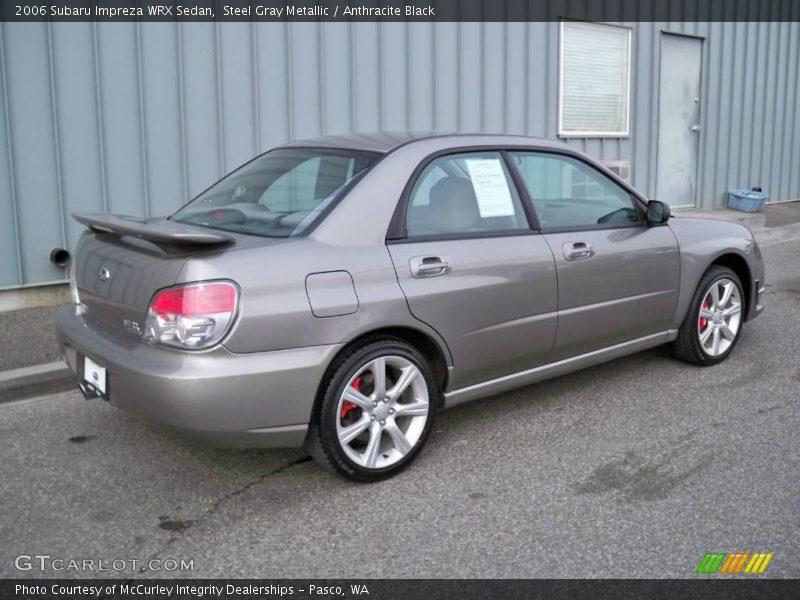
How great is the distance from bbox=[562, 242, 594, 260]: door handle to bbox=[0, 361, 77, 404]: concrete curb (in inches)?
119

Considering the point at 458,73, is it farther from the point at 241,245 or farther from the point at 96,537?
the point at 96,537

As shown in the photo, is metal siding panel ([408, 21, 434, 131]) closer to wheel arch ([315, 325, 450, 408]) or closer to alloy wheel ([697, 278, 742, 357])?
alloy wheel ([697, 278, 742, 357])

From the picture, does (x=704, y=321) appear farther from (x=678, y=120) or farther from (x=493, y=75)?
(x=678, y=120)

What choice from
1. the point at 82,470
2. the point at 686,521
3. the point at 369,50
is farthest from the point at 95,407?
the point at 369,50

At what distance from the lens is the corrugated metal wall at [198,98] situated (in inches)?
255

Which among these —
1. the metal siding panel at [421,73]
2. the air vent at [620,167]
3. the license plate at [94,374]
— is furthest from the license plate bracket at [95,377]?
the air vent at [620,167]

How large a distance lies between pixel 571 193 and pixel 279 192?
1.70 m

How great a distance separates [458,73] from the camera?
9.09 metres

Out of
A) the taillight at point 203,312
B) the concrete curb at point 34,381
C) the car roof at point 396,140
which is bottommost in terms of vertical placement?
the concrete curb at point 34,381

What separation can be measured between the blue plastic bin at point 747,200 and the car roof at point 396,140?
8.45m

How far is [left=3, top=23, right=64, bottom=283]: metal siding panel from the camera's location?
249 inches

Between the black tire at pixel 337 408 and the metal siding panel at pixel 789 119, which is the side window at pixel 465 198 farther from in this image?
the metal siding panel at pixel 789 119
